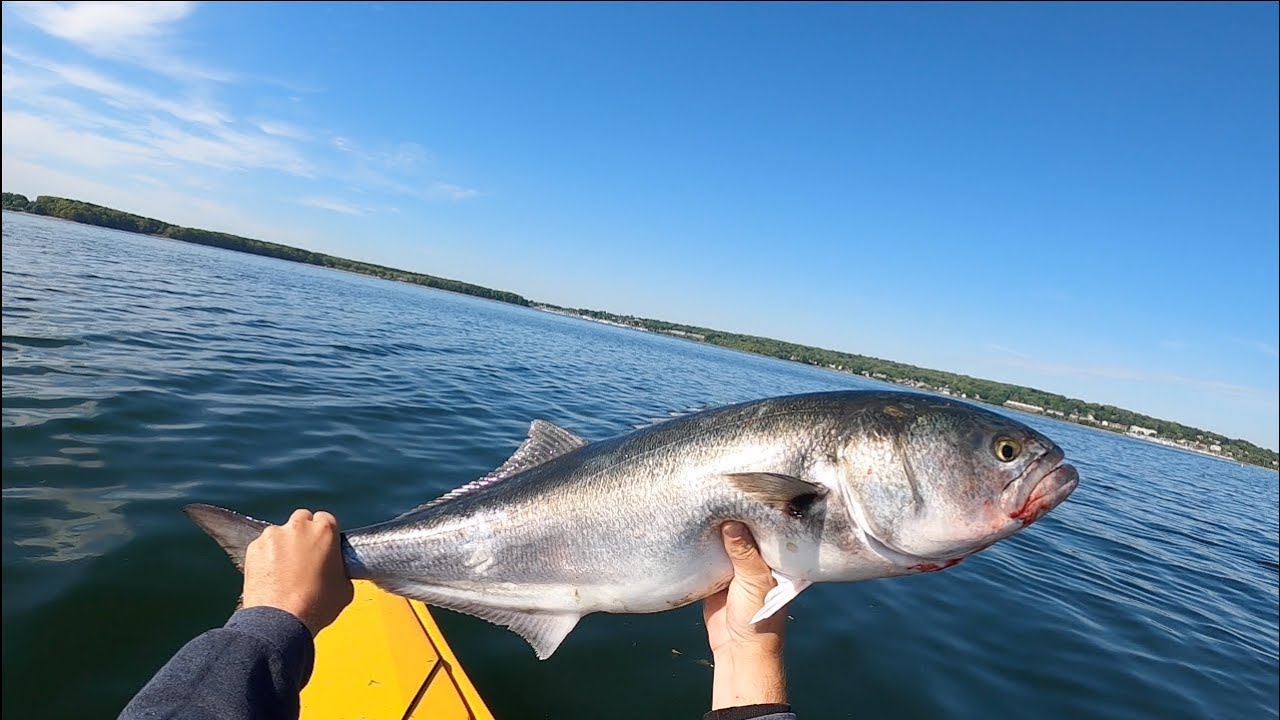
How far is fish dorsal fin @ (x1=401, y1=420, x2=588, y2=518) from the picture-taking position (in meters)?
Answer: 3.89

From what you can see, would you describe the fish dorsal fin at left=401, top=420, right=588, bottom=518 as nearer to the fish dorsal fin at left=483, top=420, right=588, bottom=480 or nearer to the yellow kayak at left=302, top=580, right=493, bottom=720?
the fish dorsal fin at left=483, top=420, right=588, bottom=480

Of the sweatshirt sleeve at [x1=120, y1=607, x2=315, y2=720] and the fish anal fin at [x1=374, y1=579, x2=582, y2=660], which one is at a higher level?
the sweatshirt sleeve at [x1=120, y1=607, x2=315, y2=720]

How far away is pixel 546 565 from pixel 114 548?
4865 mm

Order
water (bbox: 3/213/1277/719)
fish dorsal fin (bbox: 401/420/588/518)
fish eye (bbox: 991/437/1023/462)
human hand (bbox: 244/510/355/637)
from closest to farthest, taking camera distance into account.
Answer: human hand (bbox: 244/510/355/637), fish eye (bbox: 991/437/1023/462), fish dorsal fin (bbox: 401/420/588/518), water (bbox: 3/213/1277/719)

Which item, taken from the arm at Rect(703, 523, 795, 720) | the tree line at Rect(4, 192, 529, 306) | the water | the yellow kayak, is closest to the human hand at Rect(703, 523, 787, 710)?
the arm at Rect(703, 523, 795, 720)

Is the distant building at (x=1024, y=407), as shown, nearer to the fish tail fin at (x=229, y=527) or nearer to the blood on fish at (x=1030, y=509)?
the blood on fish at (x=1030, y=509)

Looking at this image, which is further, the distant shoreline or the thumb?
the distant shoreline

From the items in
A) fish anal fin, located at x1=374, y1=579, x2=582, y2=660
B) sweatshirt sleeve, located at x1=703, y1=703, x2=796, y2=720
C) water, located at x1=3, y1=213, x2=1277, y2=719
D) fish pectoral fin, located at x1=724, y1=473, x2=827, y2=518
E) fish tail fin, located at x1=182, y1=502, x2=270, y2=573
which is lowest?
water, located at x1=3, y1=213, x2=1277, y2=719

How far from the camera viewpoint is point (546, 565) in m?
3.52

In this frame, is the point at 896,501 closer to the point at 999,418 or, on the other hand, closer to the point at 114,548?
the point at 999,418

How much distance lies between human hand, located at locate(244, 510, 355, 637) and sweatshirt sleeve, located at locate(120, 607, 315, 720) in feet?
0.59

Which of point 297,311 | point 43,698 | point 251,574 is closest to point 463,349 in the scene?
point 297,311

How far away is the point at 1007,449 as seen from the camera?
114 inches

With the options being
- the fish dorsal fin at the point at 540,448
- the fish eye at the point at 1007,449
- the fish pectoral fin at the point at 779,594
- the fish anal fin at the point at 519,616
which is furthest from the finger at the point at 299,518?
the fish eye at the point at 1007,449
